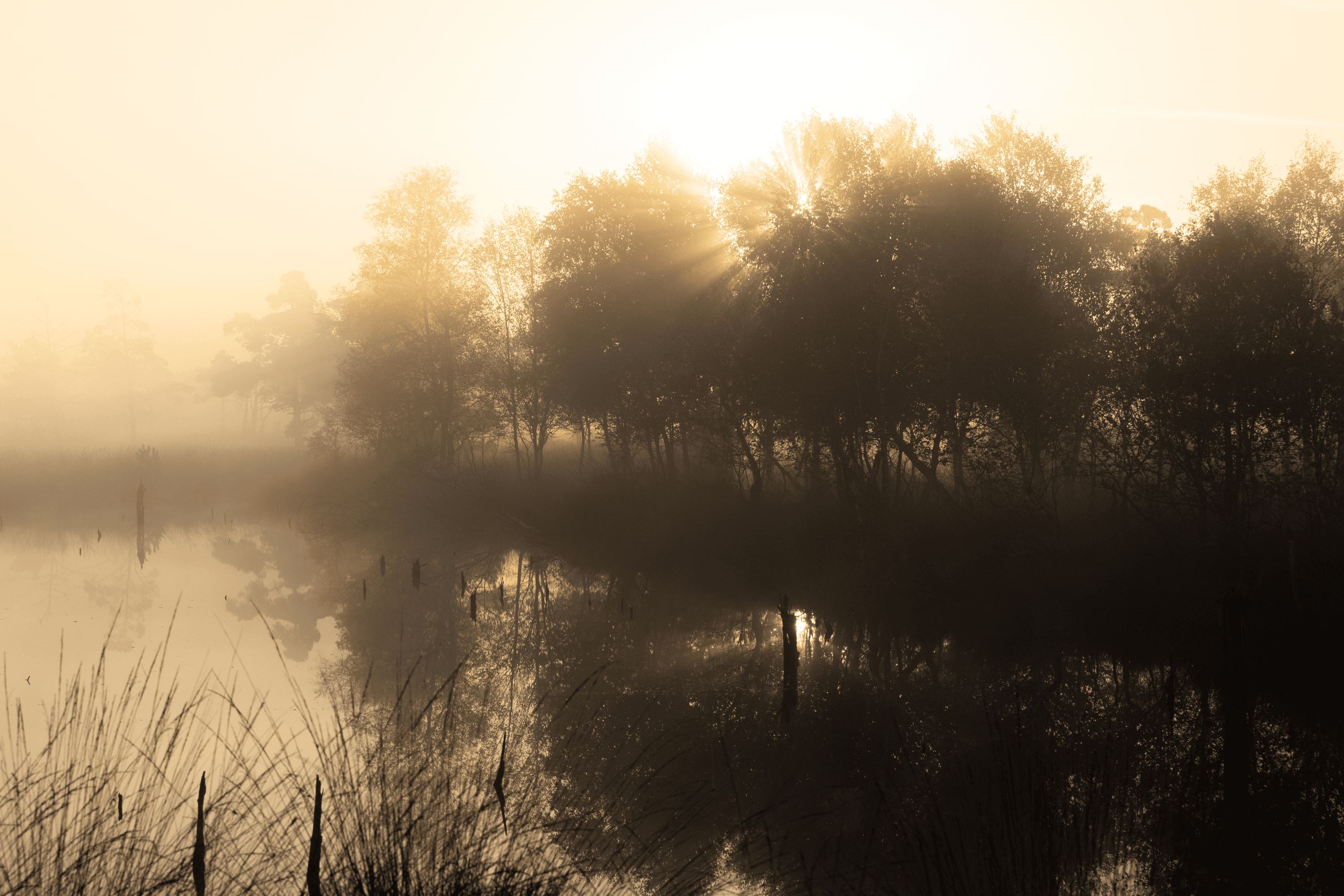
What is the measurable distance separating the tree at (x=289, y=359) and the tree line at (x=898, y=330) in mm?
30732

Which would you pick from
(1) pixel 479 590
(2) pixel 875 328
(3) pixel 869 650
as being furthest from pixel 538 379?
(3) pixel 869 650

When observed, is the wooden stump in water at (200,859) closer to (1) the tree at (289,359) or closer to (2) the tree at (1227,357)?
(2) the tree at (1227,357)

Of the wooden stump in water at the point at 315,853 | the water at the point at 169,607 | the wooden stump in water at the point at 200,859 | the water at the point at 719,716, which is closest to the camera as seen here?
the wooden stump in water at the point at 315,853

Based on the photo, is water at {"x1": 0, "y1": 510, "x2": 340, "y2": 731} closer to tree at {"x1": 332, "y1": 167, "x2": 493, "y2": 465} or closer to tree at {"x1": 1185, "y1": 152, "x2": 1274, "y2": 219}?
tree at {"x1": 332, "y1": 167, "x2": 493, "y2": 465}

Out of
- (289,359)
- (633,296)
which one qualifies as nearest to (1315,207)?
(633,296)

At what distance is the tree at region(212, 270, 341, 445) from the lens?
7675 centimetres

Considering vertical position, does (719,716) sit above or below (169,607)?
below

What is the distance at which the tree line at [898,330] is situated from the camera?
22812 mm

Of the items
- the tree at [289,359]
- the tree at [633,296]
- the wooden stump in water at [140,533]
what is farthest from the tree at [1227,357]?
the tree at [289,359]

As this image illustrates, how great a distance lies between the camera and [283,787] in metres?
9.40

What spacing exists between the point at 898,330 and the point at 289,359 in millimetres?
66665

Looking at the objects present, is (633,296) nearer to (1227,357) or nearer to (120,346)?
(1227,357)

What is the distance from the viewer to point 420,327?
4794 cm

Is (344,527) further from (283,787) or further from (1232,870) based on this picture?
(1232,870)
